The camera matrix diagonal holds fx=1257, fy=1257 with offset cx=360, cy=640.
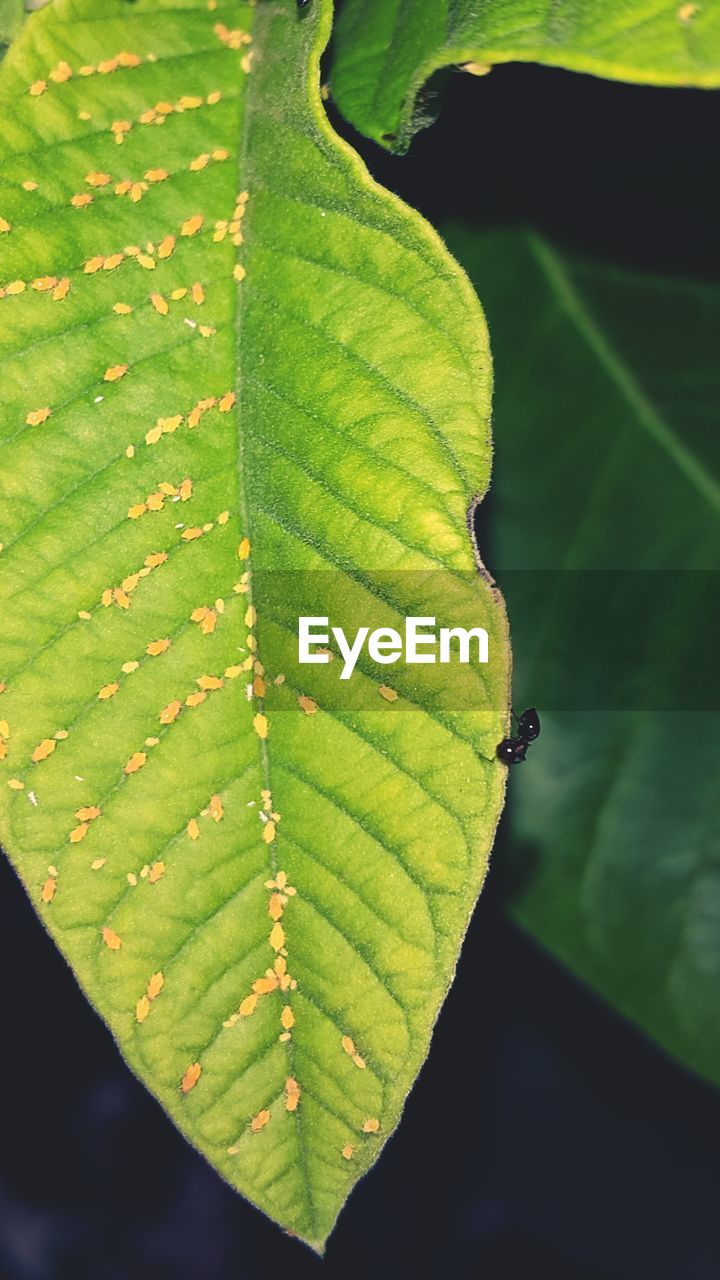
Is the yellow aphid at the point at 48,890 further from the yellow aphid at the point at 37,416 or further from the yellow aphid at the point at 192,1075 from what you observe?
the yellow aphid at the point at 37,416

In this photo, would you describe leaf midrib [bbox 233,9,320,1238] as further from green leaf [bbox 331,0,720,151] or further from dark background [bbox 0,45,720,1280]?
dark background [bbox 0,45,720,1280]

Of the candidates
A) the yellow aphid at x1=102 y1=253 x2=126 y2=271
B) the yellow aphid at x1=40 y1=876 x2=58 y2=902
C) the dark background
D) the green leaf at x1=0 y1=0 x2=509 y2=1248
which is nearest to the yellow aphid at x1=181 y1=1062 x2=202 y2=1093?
the green leaf at x1=0 y1=0 x2=509 y2=1248

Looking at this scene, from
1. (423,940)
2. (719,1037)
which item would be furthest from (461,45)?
(719,1037)

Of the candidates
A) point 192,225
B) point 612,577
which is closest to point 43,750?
point 192,225

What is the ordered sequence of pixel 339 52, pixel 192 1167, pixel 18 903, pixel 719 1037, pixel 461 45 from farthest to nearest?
pixel 192 1167 → pixel 18 903 → pixel 719 1037 → pixel 339 52 → pixel 461 45

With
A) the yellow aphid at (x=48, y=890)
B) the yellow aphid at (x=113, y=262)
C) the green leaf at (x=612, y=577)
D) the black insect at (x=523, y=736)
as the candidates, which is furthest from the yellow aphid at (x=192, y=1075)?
the green leaf at (x=612, y=577)

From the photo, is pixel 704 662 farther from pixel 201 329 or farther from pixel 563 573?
pixel 201 329
